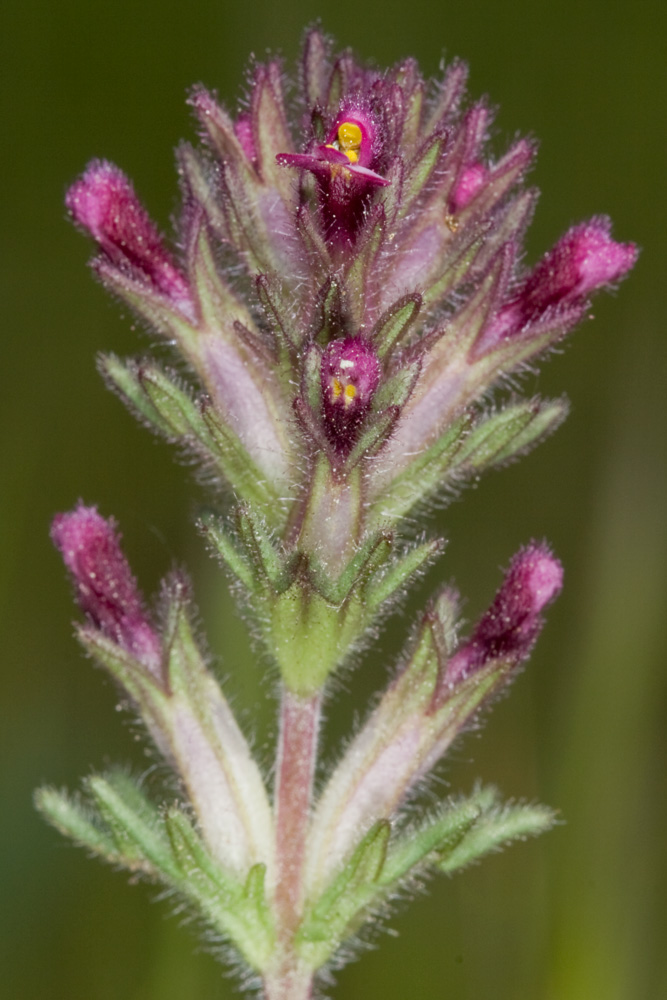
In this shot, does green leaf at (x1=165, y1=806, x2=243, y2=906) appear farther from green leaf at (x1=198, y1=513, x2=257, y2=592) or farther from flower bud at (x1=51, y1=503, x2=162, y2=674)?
green leaf at (x1=198, y1=513, x2=257, y2=592)

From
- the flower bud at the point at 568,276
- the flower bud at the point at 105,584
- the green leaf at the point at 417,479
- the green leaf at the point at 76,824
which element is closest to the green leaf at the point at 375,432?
the green leaf at the point at 417,479

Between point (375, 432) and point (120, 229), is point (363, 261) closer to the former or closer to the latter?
point (375, 432)

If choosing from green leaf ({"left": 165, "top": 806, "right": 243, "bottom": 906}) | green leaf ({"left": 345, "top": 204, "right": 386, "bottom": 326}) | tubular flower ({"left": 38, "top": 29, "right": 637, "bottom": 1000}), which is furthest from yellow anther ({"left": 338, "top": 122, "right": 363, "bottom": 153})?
green leaf ({"left": 165, "top": 806, "right": 243, "bottom": 906})

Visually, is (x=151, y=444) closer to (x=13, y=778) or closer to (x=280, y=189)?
(x=13, y=778)

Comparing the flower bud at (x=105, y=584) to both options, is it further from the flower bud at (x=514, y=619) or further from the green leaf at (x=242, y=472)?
the flower bud at (x=514, y=619)

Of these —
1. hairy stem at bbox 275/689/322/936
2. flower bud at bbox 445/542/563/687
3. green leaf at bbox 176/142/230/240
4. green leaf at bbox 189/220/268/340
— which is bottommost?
hairy stem at bbox 275/689/322/936

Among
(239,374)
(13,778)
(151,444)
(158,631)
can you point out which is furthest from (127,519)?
(239,374)
